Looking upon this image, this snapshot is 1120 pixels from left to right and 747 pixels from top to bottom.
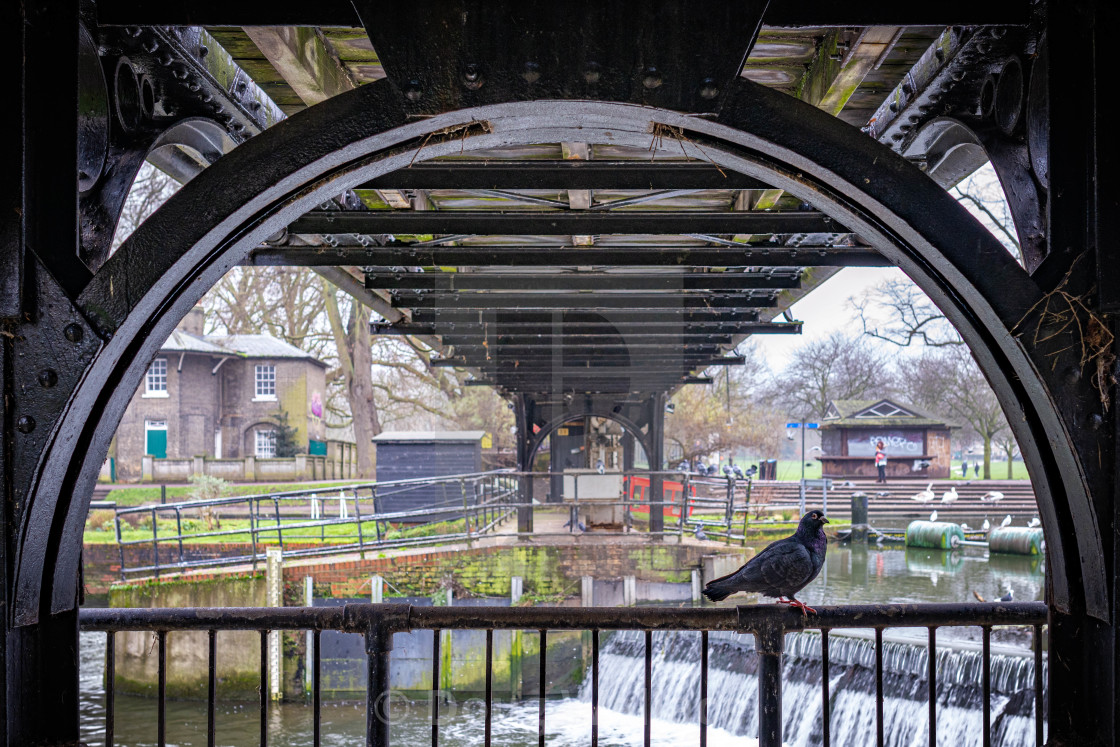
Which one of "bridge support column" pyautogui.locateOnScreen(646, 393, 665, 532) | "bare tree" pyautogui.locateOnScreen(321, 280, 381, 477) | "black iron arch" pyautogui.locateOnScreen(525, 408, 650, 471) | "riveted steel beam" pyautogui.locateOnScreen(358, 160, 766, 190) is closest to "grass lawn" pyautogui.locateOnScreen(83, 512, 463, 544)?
"black iron arch" pyautogui.locateOnScreen(525, 408, 650, 471)

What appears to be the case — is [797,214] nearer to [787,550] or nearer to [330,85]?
[787,550]

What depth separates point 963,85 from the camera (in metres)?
2.98

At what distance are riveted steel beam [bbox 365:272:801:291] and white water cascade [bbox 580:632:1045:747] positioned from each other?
256 inches

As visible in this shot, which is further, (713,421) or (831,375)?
(831,375)

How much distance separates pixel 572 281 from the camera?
7566mm

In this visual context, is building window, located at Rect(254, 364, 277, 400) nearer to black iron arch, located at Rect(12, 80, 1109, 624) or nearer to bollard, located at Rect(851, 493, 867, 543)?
bollard, located at Rect(851, 493, 867, 543)

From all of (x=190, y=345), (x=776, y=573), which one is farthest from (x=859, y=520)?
(x=190, y=345)

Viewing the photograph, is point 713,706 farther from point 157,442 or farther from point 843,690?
point 157,442

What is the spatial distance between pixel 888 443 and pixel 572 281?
3660cm

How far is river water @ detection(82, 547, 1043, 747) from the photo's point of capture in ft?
36.5

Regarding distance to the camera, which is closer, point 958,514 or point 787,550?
point 787,550

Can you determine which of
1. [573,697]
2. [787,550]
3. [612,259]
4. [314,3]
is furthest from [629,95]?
[573,697]

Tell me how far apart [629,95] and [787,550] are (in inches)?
98.3

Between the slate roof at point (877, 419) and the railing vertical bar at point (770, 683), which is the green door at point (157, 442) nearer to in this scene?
the slate roof at point (877, 419)
